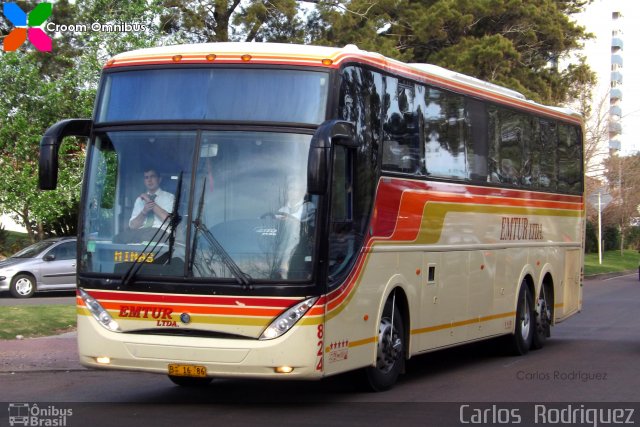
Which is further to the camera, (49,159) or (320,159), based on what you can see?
(49,159)

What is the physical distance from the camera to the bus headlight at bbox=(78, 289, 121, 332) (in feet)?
30.4

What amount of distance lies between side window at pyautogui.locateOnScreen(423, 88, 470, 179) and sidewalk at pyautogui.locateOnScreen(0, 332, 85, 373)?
528 centimetres

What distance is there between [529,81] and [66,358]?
3011 centimetres

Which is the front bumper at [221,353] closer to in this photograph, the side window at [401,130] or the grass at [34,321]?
the side window at [401,130]

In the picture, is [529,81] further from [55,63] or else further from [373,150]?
[373,150]

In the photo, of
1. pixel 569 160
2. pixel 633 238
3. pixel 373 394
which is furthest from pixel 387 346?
pixel 633 238

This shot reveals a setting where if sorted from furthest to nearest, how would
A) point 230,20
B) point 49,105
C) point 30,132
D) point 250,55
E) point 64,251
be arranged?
point 230,20
point 49,105
point 30,132
point 64,251
point 250,55

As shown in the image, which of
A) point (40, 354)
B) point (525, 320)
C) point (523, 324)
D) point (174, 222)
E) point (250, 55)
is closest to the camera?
point (174, 222)

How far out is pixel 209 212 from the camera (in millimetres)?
9078

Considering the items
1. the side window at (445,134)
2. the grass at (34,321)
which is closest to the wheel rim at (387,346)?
the side window at (445,134)

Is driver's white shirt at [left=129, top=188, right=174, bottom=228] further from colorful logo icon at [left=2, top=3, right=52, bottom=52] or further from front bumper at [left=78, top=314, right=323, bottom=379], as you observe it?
colorful logo icon at [left=2, top=3, right=52, bottom=52]

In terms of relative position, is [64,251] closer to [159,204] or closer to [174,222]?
[159,204]

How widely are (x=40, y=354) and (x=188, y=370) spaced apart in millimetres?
5563

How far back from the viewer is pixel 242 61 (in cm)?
949
